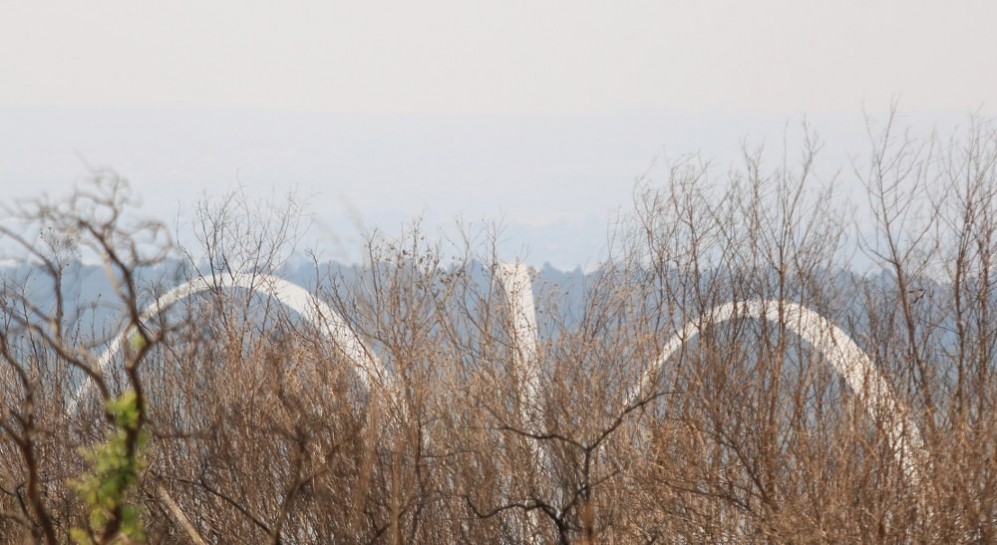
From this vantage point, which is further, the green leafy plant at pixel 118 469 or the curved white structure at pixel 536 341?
the curved white structure at pixel 536 341

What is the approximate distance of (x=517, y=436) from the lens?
29.8 feet

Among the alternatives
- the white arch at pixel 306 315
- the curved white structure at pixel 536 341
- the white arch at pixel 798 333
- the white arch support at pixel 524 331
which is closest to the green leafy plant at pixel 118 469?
the white arch at pixel 306 315

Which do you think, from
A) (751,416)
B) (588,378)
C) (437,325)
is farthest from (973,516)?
(437,325)

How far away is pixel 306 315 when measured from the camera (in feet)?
36.1

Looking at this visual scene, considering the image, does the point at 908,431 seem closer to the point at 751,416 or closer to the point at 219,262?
the point at 751,416

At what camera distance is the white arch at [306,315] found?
873cm

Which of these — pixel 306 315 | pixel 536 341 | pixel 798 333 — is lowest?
pixel 536 341

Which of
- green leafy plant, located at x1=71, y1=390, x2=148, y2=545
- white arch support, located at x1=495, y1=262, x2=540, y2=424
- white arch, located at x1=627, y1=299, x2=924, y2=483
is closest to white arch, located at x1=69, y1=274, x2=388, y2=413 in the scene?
white arch support, located at x1=495, y1=262, x2=540, y2=424

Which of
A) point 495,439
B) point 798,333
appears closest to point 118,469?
A: point 495,439

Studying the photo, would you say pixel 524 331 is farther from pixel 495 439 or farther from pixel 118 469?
pixel 118 469

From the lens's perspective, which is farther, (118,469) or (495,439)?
(495,439)

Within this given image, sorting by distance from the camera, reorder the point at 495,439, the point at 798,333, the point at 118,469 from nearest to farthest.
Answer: the point at 118,469
the point at 495,439
the point at 798,333

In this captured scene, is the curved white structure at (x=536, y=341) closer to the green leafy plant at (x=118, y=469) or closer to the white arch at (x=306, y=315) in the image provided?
the white arch at (x=306, y=315)

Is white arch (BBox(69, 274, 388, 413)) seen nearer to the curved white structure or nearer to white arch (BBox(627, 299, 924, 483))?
the curved white structure
